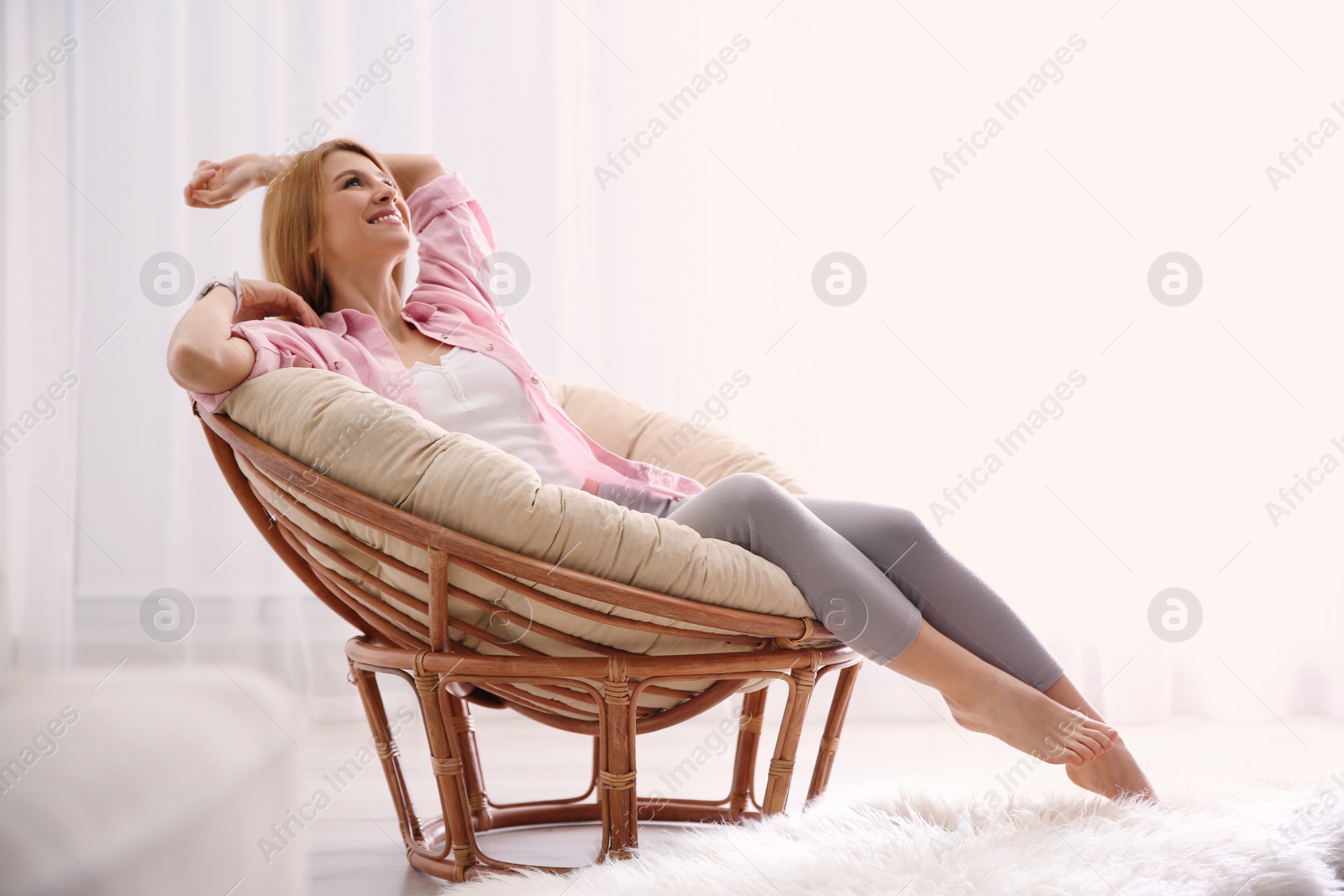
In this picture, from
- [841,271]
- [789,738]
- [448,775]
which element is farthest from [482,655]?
[841,271]

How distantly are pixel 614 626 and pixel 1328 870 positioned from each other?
30.8 inches

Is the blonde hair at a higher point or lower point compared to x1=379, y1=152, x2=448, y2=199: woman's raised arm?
lower

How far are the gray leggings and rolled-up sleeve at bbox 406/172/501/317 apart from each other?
0.68 meters

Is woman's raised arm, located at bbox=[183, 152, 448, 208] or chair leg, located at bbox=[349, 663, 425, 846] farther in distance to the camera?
woman's raised arm, located at bbox=[183, 152, 448, 208]

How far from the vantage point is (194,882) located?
3.56 feet

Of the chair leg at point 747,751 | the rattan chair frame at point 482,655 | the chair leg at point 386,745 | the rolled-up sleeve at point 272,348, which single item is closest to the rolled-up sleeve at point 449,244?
the rolled-up sleeve at point 272,348

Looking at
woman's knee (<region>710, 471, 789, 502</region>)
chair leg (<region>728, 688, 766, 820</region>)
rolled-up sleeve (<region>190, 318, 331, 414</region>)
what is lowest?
chair leg (<region>728, 688, 766, 820</region>)

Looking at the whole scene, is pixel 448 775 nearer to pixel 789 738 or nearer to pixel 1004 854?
pixel 789 738

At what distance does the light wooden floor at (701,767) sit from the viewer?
137 cm

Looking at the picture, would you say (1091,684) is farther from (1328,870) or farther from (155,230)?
(155,230)

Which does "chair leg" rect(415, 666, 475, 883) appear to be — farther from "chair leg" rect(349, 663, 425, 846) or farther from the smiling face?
the smiling face

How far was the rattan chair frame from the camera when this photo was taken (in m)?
1.07

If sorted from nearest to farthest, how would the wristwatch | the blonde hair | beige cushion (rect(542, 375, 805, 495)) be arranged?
the wristwatch, the blonde hair, beige cushion (rect(542, 375, 805, 495))

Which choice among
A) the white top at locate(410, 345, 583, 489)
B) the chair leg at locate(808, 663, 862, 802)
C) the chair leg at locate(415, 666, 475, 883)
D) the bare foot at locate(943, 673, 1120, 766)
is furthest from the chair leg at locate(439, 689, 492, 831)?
the bare foot at locate(943, 673, 1120, 766)
